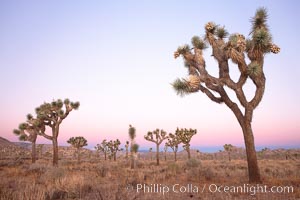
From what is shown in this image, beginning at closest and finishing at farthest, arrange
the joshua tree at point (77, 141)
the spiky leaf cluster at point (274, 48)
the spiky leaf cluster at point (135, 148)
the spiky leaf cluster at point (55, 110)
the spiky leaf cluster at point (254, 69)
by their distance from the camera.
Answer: the spiky leaf cluster at point (254, 69) → the spiky leaf cluster at point (274, 48) → the spiky leaf cluster at point (55, 110) → the spiky leaf cluster at point (135, 148) → the joshua tree at point (77, 141)

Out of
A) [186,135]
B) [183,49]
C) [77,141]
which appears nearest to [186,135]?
[186,135]

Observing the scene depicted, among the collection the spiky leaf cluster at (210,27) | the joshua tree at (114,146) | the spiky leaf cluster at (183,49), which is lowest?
the joshua tree at (114,146)

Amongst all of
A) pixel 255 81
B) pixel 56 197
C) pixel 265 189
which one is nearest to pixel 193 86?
pixel 255 81

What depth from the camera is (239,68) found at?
35.3ft

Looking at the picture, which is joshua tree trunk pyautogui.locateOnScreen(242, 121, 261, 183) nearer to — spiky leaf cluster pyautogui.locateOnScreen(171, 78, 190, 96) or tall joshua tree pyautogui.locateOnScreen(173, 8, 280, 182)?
tall joshua tree pyautogui.locateOnScreen(173, 8, 280, 182)

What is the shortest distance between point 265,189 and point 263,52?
5710 mm

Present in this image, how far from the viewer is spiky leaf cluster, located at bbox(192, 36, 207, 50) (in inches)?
467

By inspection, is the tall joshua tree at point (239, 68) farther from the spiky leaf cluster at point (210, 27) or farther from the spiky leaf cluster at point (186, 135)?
the spiky leaf cluster at point (186, 135)

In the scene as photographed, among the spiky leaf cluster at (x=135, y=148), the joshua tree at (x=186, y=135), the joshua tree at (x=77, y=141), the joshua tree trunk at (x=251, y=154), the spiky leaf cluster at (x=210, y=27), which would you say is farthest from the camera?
the joshua tree at (x=77, y=141)

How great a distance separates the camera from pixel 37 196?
624 cm

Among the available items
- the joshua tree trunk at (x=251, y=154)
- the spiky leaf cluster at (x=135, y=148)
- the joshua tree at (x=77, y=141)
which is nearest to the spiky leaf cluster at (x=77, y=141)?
the joshua tree at (x=77, y=141)

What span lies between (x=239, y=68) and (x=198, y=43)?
2358 millimetres

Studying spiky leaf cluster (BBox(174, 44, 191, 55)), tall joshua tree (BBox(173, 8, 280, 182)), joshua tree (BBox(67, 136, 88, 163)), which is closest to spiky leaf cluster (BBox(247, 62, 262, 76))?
tall joshua tree (BBox(173, 8, 280, 182))

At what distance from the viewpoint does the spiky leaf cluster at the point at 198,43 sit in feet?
38.9
